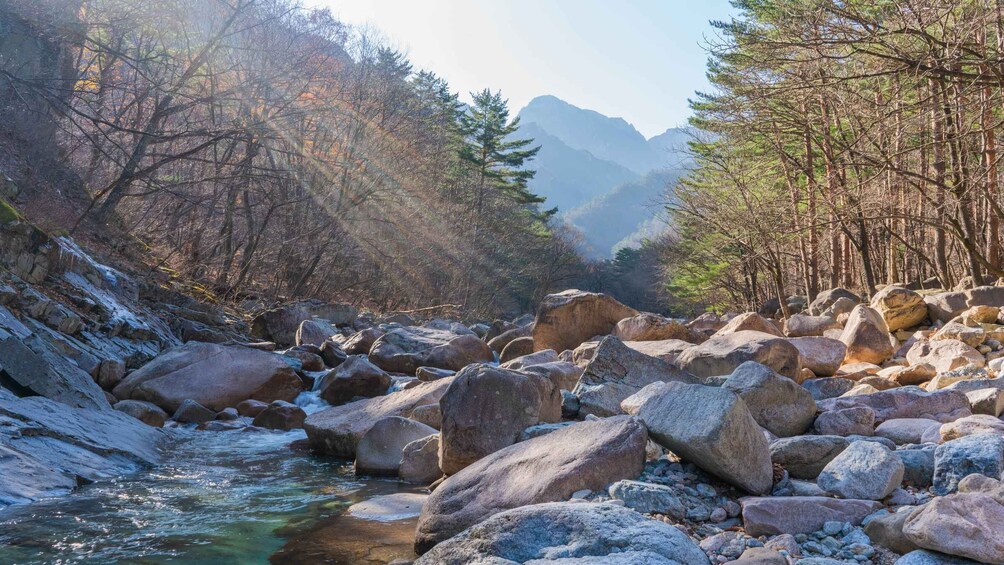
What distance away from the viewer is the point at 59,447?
6.01 m

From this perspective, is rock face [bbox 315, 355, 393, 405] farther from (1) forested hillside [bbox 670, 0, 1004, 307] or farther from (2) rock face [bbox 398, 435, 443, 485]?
(1) forested hillside [bbox 670, 0, 1004, 307]

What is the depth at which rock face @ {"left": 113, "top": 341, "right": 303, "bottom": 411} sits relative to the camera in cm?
898

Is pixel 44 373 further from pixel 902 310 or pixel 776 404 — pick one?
pixel 902 310

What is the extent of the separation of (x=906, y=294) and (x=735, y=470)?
913 cm

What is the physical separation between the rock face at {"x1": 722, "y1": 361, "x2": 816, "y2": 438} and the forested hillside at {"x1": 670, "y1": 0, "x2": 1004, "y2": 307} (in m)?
2.74

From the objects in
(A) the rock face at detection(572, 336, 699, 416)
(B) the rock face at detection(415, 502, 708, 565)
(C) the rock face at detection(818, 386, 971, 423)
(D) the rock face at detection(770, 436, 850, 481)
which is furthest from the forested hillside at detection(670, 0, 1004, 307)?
(B) the rock face at detection(415, 502, 708, 565)

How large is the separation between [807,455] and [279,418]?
5886 mm

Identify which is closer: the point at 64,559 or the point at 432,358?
the point at 64,559

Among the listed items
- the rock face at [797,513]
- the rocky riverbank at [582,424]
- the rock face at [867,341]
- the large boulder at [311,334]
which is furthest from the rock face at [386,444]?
the large boulder at [311,334]

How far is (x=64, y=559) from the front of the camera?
4.18 m

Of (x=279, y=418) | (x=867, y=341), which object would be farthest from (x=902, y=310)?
(x=279, y=418)

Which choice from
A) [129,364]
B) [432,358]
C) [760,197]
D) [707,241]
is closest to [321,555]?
[129,364]

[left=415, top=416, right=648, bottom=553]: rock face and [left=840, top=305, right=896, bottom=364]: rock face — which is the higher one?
[left=840, top=305, right=896, bottom=364]: rock face

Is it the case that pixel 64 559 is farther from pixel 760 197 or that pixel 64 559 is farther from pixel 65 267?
pixel 760 197
